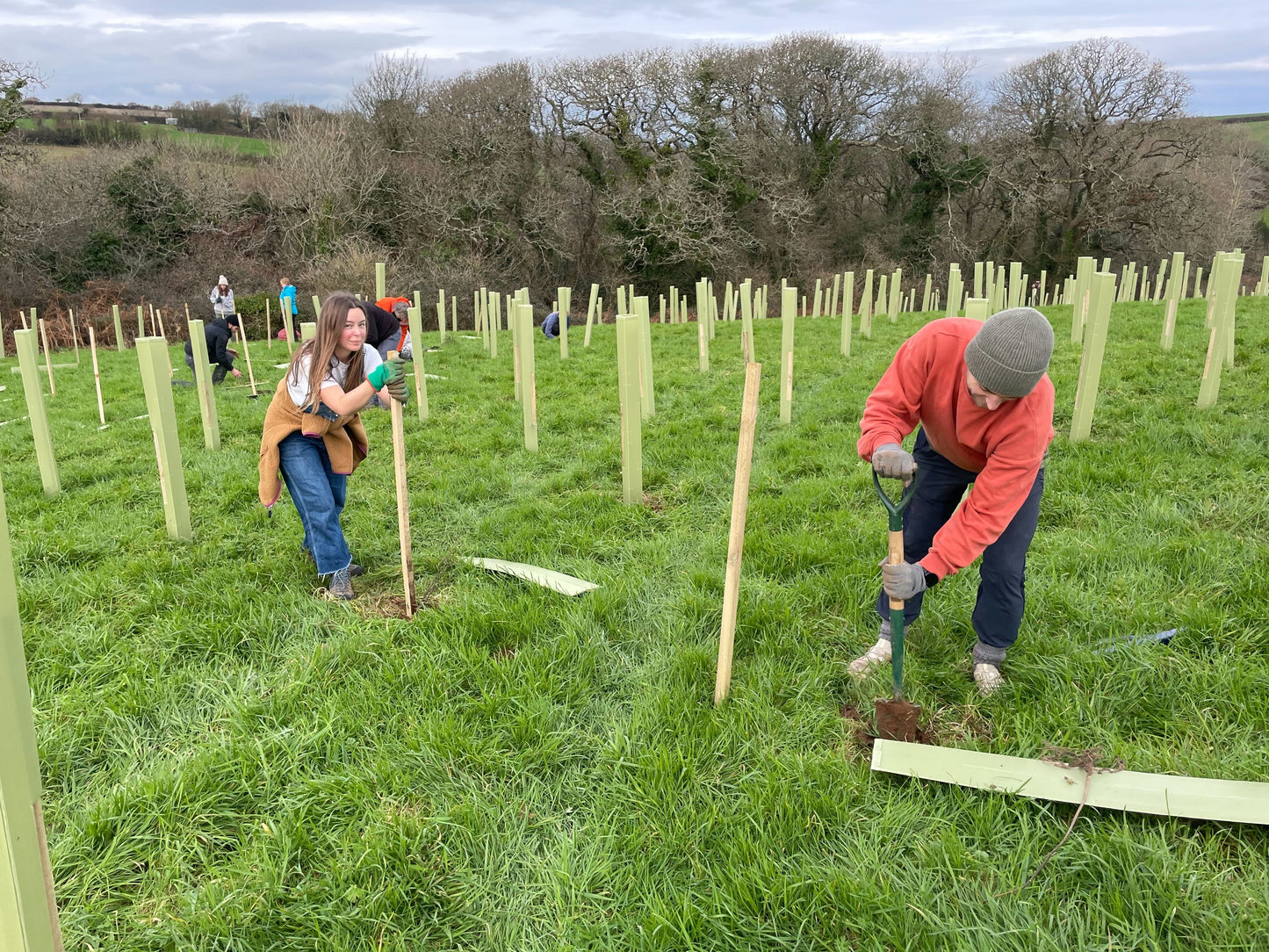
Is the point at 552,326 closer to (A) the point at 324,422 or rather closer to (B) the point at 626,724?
(A) the point at 324,422

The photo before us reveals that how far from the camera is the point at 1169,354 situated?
27.4 ft

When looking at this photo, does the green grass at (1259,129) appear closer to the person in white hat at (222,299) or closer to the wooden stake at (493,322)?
the wooden stake at (493,322)

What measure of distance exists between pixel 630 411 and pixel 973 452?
→ 2.61 m

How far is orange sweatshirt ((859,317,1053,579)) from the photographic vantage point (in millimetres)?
2611

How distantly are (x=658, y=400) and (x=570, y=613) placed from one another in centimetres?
479

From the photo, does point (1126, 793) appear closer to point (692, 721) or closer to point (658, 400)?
point (692, 721)

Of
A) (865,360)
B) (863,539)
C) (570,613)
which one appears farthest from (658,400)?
(570,613)

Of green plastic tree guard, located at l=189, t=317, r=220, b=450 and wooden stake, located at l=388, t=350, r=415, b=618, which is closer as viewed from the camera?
wooden stake, located at l=388, t=350, r=415, b=618

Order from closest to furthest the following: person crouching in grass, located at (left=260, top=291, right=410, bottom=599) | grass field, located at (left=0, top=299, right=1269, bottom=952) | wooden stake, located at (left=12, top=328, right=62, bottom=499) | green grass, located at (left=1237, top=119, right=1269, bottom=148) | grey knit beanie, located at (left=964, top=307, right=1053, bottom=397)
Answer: grass field, located at (left=0, top=299, right=1269, bottom=952)
grey knit beanie, located at (left=964, top=307, right=1053, bottom=397)
person crouching in grass, located at (left=260, top=291, right=410, bottom=599)
wooden stake, located at (left=12, top=328, right=62, bottom=499)
green grass, located at (left=1237, top=119, right=1269, bottom=148)

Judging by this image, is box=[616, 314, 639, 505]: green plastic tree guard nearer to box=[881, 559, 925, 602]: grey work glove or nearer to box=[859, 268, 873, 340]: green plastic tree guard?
box=[881, 559, 925, 602]: grey work glove

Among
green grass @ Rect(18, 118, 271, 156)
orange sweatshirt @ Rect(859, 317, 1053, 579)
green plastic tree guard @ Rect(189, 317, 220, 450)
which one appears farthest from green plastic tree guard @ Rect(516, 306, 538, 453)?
green grass @ Rect(18, 118, 271, 156)

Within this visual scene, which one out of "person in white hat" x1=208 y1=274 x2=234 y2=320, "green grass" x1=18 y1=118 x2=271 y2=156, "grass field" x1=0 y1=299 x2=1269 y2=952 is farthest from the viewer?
"green grass" x1=18 y1=118 x2=271 y2=156

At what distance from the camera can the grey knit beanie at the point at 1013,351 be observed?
2.33 meters

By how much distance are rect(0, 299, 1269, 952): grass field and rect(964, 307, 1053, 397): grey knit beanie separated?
1226 millimetres
